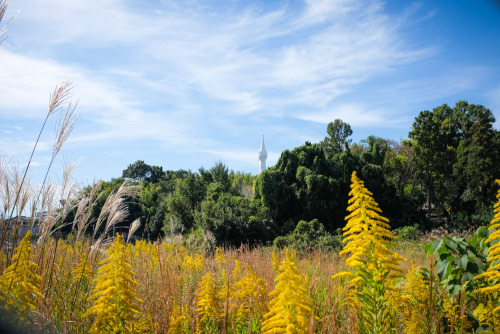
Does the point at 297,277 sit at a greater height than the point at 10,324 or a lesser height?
greater

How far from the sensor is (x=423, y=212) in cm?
2330

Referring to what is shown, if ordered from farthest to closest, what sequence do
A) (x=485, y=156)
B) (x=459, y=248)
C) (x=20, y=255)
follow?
1. (x=485, y=156)
2. (x=459, y=248)
3. (x=20, y=255)

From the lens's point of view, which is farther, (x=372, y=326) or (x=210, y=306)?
(x=210, y=306)

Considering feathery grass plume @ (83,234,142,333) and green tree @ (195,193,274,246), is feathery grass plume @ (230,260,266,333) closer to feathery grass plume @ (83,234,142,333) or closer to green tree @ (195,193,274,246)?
feathery grass plume @ (83,234,142,333)

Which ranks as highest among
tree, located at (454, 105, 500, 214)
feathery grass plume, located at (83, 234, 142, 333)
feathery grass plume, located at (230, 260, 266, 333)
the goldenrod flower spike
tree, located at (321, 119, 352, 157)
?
tree, located at (321, 119, 352, 157)

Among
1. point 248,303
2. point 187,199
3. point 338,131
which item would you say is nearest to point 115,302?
point 248,303

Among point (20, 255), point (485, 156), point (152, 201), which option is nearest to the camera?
point (20, 255)

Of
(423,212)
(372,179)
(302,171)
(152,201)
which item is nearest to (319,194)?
(302,171)

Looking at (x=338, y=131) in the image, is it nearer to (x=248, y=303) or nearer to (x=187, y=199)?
(x=187, y=199)

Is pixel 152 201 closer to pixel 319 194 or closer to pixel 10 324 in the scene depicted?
pixel 319 194

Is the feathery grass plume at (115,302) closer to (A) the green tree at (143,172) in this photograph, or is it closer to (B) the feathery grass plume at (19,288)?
(B) the feathery grass plume at (19,288)

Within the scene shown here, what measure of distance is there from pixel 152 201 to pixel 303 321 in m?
38.6

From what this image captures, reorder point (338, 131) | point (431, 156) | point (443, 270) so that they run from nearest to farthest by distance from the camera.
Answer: point (443, 270), point (431, 156), point (338, 131)

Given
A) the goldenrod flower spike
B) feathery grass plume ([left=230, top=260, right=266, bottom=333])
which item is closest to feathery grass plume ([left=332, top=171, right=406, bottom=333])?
the goldenrod flower spike
